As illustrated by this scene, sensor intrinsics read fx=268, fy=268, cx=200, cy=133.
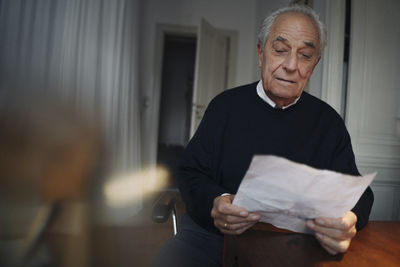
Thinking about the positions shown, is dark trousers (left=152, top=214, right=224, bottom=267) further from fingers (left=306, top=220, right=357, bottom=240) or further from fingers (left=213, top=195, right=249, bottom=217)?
fingers (left=306, top=220, right=357, bottom=240)

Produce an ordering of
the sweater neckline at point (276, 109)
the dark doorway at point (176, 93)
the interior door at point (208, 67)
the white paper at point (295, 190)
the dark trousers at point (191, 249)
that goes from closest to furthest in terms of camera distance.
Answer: the white paper at point (295, 190)
the dark trousers at point (191, 249)
the sweater neckline at point (276, 109)
the interior door at point (208, 67)
the dark doorway at point (176, 93)

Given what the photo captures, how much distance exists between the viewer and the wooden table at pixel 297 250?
0.51 m

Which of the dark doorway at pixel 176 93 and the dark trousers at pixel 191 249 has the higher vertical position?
the dark doorway at pixel 176 93

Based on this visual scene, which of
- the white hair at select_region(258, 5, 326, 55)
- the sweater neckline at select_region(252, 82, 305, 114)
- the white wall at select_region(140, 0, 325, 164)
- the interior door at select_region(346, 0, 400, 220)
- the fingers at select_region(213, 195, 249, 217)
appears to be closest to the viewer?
the fingers at select_region(213, 195, 249, 217)

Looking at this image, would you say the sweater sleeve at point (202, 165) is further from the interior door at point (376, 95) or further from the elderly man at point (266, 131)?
the interior door at point (376, 95)

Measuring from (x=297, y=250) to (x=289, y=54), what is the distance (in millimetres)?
660

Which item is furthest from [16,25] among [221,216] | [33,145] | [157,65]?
[157,65]

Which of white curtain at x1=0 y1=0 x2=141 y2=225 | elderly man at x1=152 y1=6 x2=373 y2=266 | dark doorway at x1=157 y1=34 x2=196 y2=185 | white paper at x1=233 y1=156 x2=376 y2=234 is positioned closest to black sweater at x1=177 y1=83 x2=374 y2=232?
elderly man at x1=152 y1=6 x2=373 y2=266

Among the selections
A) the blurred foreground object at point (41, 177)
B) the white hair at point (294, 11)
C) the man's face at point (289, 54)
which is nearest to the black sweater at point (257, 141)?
the man's face at point (289, 54)

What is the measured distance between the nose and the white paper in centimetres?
52

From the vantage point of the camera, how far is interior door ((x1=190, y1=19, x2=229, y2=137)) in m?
3.73

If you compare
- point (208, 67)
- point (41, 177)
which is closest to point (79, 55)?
point (41, 177)

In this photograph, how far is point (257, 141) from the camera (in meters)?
1.01

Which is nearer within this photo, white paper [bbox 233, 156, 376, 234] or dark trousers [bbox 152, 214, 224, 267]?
white paper [bbox 233, 156, 376, 234]
